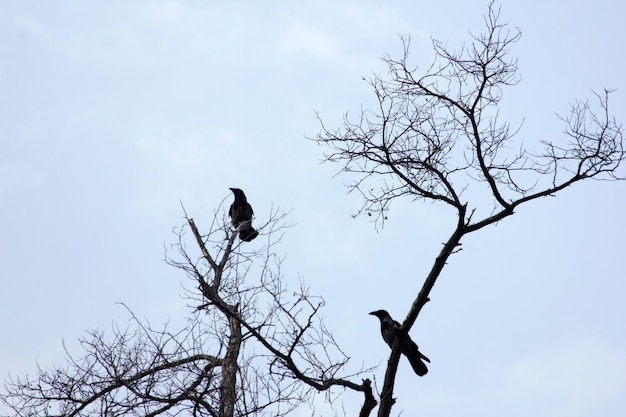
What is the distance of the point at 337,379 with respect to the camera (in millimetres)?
6883

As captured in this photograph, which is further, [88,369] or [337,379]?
[88,369]

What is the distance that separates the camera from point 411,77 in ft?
23.4

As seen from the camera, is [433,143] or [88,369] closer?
[433,143]

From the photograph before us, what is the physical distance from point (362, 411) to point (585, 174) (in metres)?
2.96

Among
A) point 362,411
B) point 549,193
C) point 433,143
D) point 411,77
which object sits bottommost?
point 362,411

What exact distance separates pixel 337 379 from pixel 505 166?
2469 mm

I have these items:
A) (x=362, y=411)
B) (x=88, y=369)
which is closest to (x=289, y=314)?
(x=362, y=411)

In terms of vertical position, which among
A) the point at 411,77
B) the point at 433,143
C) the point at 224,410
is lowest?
the point at 224,410

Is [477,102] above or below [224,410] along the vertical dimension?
above

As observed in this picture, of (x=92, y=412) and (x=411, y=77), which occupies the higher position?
(x=411, y=77)

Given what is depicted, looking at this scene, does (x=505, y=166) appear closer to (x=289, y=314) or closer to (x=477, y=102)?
(x=477, y=102)

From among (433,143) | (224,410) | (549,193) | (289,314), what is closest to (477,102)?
(433,143)

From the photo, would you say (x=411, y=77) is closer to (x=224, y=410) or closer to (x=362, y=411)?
(x=362, y=411)

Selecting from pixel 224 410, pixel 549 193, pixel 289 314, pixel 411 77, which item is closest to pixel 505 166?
pixel 549 193
